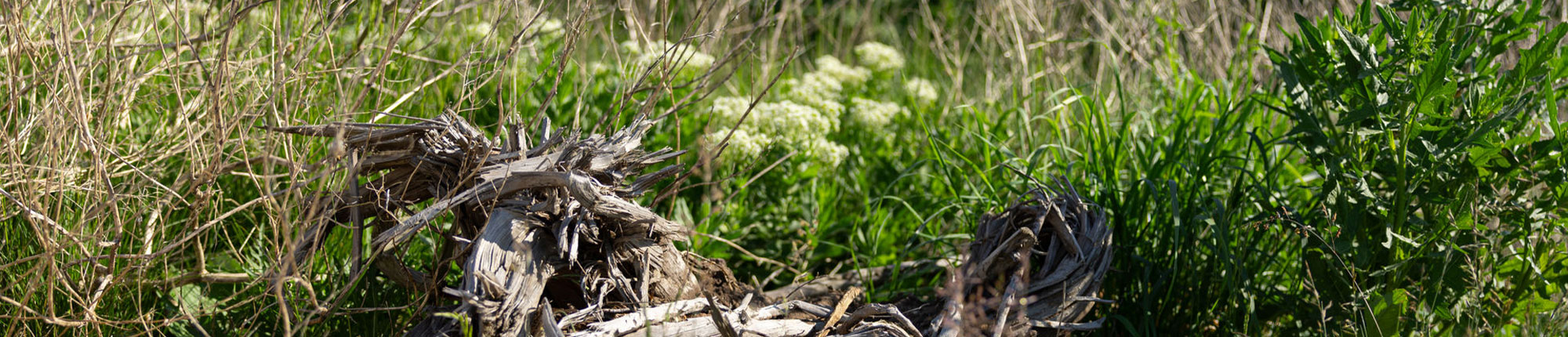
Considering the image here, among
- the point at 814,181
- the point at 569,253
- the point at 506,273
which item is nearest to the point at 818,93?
the point at 814,181

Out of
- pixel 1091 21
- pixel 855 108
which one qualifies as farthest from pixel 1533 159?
pixel 1091 21

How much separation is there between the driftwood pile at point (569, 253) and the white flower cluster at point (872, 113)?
43.3 inches


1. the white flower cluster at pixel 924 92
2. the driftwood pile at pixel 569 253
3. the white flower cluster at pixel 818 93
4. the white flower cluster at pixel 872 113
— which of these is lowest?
the white flower cluster at pixel 924 92

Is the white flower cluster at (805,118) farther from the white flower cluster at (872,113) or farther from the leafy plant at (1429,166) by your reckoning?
the leafy plant at (1429,166)

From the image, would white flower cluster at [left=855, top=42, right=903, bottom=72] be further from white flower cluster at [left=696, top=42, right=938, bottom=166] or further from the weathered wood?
the weathered wood

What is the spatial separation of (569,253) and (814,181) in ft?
4.40

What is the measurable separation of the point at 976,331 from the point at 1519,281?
1.20 meters

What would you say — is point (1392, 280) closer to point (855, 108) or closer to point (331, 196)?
point (855, 108)

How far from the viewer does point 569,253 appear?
5.88ft

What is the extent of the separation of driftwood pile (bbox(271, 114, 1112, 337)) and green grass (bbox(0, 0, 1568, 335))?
8 centimetres

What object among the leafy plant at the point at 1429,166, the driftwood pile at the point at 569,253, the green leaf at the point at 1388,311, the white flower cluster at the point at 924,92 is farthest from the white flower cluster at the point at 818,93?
the green leaf at the point at 1388,311

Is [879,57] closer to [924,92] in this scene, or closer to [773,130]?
[924,92]

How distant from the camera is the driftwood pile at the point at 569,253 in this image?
1.70 meters

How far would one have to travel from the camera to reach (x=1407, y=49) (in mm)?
1868
